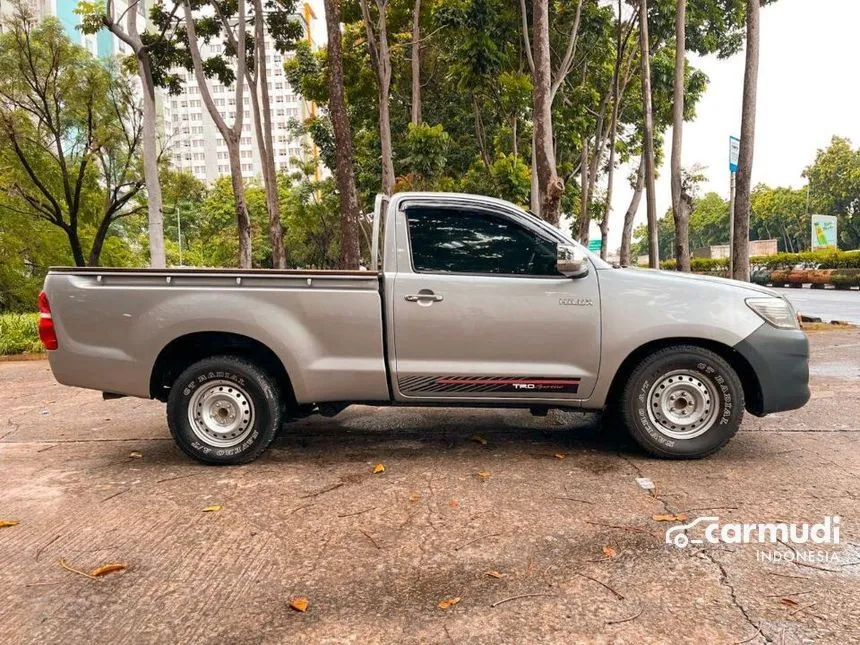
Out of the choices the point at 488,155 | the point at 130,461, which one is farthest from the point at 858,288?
the point at 130,461

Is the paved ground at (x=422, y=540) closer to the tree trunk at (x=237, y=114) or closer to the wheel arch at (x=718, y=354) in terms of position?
the wheel arch at (x=718, y=354)

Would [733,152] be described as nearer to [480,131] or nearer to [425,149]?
[425,149]

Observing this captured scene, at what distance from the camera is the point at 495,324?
427 cm

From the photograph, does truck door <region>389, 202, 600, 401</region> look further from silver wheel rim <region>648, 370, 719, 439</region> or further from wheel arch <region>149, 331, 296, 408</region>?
wheel arch <region>149, 331, 296, 408</region>

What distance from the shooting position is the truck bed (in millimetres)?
4285

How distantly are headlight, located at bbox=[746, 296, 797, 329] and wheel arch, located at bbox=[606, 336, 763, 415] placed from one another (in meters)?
0.32

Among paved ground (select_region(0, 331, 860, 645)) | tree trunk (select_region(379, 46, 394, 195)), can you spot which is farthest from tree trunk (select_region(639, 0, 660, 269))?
paved ground (select_region(0, 331, 860, 645))

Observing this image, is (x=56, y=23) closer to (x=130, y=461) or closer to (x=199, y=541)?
(x=130, y=461)

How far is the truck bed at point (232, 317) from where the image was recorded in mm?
4285

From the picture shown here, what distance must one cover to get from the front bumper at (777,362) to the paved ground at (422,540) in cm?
50

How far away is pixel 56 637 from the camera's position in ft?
7.94

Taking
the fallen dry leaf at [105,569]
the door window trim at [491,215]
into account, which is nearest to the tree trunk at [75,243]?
the door window trim at [491,215]

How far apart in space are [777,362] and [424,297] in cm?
248

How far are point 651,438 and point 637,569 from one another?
1617mm
